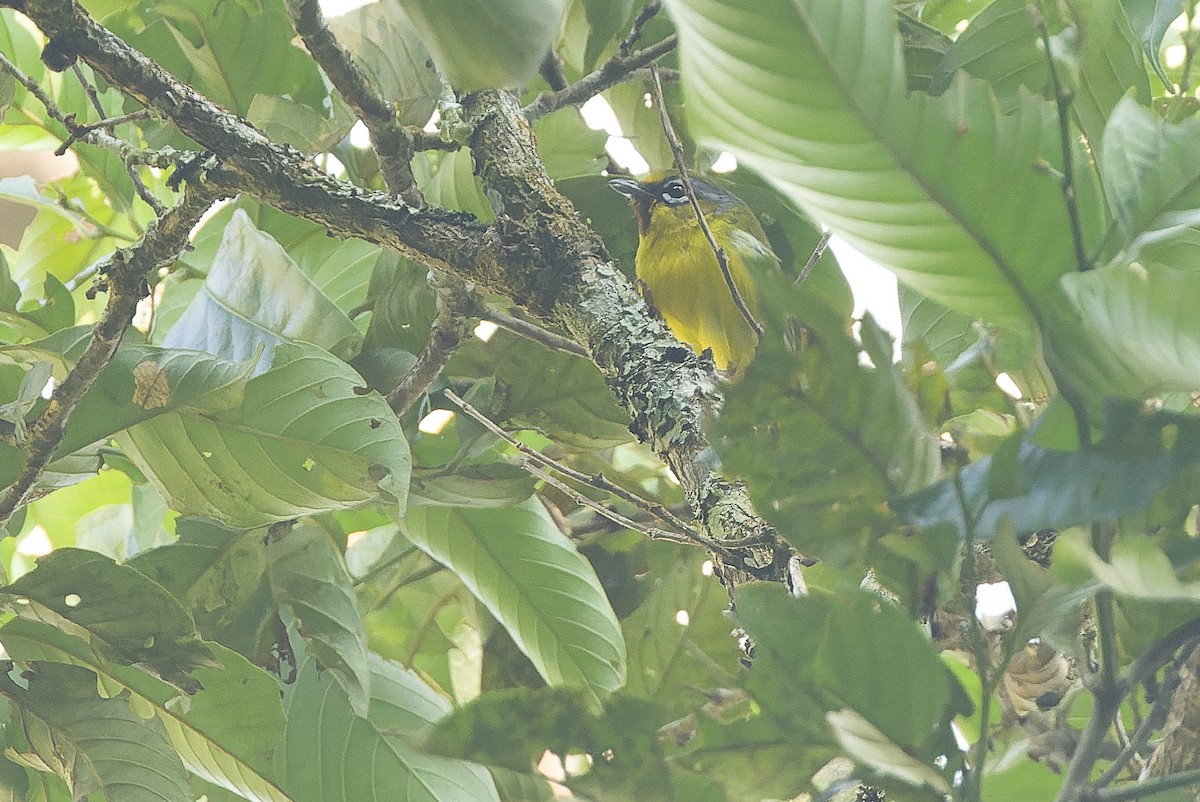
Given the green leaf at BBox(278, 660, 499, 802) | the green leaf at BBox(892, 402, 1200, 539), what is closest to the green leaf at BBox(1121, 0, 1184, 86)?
the green leaf at BBox(892, 402, 1200, 539)

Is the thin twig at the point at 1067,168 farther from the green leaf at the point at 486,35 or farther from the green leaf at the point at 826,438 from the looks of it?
the green leaf at the point at 486,35

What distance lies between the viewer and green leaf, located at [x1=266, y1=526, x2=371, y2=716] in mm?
689

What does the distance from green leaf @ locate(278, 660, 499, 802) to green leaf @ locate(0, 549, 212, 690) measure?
0.10 m

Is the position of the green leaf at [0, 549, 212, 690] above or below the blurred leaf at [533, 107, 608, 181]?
below

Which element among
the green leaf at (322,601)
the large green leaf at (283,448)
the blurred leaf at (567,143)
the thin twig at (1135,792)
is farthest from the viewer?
the blurred leaf at (567,143)

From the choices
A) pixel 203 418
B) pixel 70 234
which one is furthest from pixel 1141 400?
pixel 70 234

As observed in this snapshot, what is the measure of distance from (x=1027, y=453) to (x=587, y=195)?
547mm

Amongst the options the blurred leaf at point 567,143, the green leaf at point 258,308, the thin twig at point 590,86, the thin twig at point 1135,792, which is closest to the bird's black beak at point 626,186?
the blurred leaf at point 567,143

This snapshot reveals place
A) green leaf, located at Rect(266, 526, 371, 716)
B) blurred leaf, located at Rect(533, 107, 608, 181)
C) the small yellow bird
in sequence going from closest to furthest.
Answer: green leaf, located at Rect(266, 526, 371, 716), blurred leaf, located at Rect(533, 107, 608, 181), the small yellow bird

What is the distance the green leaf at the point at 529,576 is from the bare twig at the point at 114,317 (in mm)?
244

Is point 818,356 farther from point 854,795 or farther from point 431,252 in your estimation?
point 431,252

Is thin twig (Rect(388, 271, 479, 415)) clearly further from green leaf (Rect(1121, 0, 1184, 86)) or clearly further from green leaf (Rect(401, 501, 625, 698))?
green leaf (Rect(1121, 0, 1184, 86))

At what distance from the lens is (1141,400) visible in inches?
10.4

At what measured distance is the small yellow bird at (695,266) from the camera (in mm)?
1306
